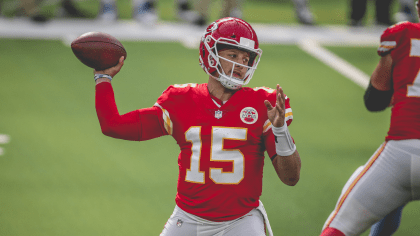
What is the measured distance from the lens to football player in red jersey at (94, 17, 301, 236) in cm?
236

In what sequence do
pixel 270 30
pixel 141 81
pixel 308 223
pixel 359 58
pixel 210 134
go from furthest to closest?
pixel 270 30
pixel 359 58
pixel 141 81
pixel 308 223
pixel 210 134

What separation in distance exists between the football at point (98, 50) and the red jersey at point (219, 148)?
367 mm

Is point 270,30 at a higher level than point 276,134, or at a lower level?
higher

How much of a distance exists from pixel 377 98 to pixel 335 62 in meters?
4.96

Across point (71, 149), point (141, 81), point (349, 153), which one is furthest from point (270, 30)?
point (71, 149)

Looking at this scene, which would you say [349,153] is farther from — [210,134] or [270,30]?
[270,30]

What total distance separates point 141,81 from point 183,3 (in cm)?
323

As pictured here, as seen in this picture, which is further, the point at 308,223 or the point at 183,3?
the point at 183,3

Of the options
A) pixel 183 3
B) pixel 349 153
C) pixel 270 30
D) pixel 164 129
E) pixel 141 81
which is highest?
pixel 183 3

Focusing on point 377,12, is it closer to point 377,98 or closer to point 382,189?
point 377,98

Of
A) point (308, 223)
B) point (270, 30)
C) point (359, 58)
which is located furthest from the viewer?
point (270, 30)

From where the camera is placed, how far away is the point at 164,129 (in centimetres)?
249

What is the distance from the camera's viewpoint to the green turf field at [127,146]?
12.4 feet

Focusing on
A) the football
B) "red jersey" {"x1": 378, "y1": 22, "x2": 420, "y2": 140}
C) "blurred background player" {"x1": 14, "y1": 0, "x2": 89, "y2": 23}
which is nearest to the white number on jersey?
the football
